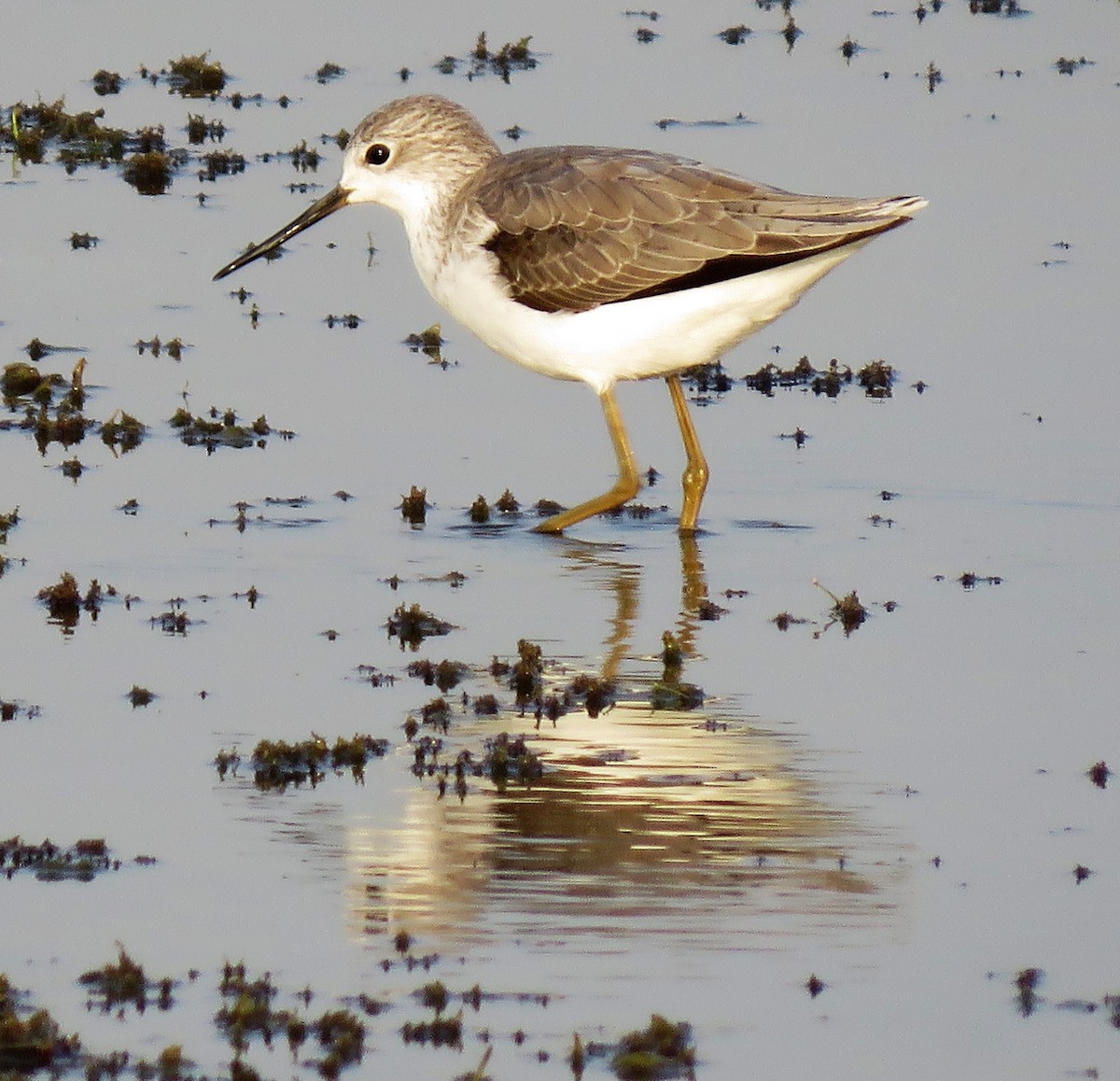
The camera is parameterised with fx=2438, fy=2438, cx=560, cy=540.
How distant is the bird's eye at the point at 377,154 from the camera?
11.8 m

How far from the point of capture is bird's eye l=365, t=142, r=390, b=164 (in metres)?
11.8

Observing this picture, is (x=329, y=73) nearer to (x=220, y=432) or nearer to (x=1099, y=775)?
(x=220, y=432)

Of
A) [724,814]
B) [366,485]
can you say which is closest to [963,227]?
[366,485]

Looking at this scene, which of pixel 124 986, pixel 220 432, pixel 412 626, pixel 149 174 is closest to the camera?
pixel 124 986

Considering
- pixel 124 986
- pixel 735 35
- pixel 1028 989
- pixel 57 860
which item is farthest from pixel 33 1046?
pixel 735 35

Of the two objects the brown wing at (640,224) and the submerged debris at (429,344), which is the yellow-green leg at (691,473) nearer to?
the brown wing at (640,224)

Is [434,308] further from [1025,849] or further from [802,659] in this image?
[1025,849]

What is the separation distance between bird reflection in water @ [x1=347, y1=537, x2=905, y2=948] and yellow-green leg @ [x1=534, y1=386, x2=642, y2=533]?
93.2 inches

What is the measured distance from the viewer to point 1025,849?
24.2 ft

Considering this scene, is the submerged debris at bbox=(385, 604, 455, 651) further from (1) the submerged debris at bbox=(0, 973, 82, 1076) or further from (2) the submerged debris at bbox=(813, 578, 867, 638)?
(1) the submerged debris at bbox=(0, 973, 82, 1076)

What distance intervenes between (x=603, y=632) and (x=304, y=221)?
12.4ft

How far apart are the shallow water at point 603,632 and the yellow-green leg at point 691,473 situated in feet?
0.39

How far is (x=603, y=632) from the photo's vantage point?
947 centimetres

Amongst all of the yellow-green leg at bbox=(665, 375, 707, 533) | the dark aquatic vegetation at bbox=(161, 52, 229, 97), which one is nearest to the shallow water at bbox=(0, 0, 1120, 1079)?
the yellow-green leg at bbox=(665, 375, 707, 533)
